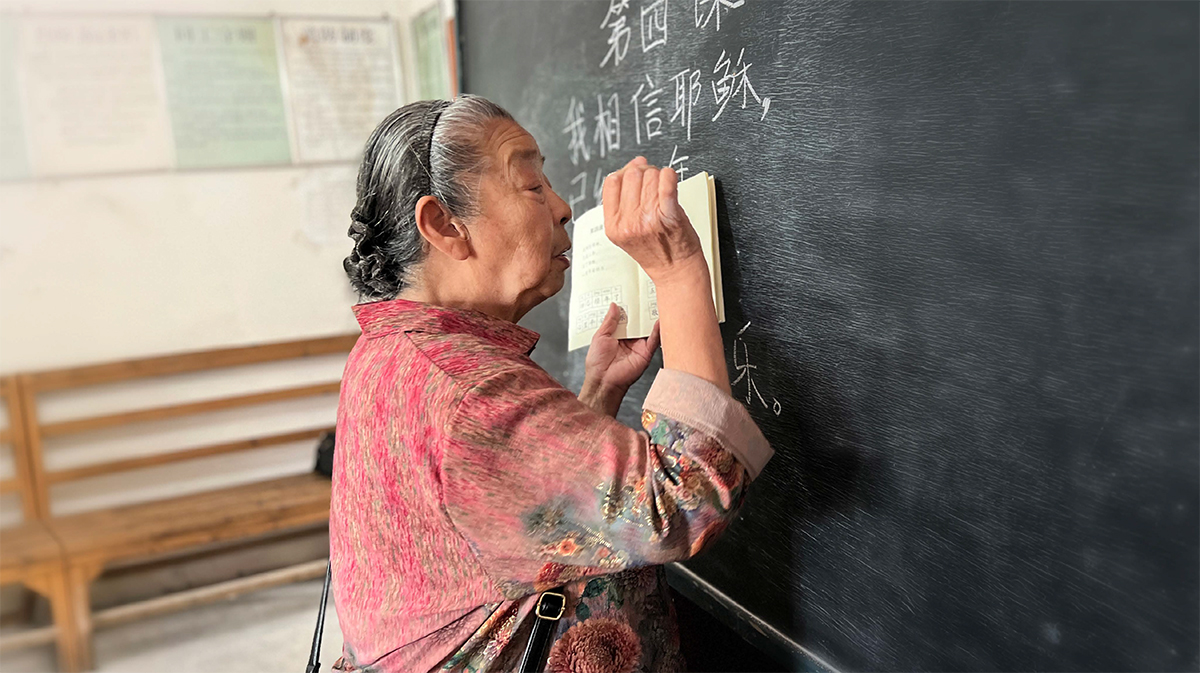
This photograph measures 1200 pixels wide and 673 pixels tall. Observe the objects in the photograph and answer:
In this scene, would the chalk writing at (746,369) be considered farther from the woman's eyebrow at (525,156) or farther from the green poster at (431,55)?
the green poster at (431,55)

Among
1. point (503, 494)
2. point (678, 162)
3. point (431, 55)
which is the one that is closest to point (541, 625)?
point (503, 494)

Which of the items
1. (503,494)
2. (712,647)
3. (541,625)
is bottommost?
(712,647)

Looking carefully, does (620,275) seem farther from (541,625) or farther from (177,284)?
(177,284)

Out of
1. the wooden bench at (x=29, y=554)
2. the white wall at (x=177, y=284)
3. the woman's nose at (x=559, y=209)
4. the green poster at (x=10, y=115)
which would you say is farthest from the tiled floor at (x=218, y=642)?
the woman's nose at (x=559, y=209)

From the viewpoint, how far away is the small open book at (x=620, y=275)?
0.97 m

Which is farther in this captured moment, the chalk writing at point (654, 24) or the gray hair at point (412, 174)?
the chalk writing at point (654, 24)

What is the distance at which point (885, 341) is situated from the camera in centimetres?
76

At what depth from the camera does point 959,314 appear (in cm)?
69

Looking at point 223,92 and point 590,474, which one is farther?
point 223,92

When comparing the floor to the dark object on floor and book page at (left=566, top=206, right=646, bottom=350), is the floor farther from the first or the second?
book page at (left=566, top=206, right=646, bottom=350)

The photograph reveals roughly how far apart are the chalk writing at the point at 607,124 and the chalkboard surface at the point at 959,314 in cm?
12

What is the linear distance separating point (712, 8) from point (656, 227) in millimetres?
296

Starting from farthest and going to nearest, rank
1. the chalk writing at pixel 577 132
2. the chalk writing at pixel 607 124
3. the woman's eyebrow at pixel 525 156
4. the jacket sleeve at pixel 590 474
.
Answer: the chalk writing at pixel 577 132 < the chalk writing at pixel 607 124 < the woman's eyebrow at pixel 525 156 < the jacket sleeve at pixel 590 474

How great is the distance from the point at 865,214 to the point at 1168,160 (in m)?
0.26
